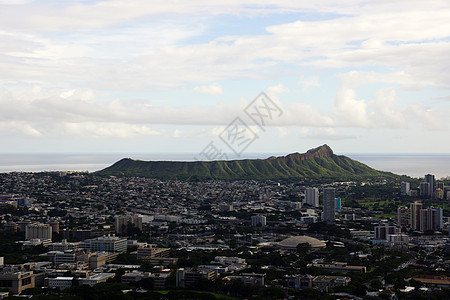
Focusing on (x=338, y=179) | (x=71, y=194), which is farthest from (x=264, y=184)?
(x=71, y=194)

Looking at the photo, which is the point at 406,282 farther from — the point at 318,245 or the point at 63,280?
the point at 63,280

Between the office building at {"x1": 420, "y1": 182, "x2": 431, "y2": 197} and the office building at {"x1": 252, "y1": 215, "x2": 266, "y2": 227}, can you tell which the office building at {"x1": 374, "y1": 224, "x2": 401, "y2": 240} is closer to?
the office building at {"x1": 252, "y1": 215, "x2": 266, "y2": 227}

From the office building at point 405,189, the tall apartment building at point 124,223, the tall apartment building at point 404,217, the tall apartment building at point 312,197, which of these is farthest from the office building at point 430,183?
the tall apartment building at point 124,223

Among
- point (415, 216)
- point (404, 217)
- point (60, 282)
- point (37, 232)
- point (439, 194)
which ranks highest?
point (439, 194)

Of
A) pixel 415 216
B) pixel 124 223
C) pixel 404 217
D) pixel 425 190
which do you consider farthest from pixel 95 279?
pixel 425 190

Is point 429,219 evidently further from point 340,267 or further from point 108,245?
point 108,245
